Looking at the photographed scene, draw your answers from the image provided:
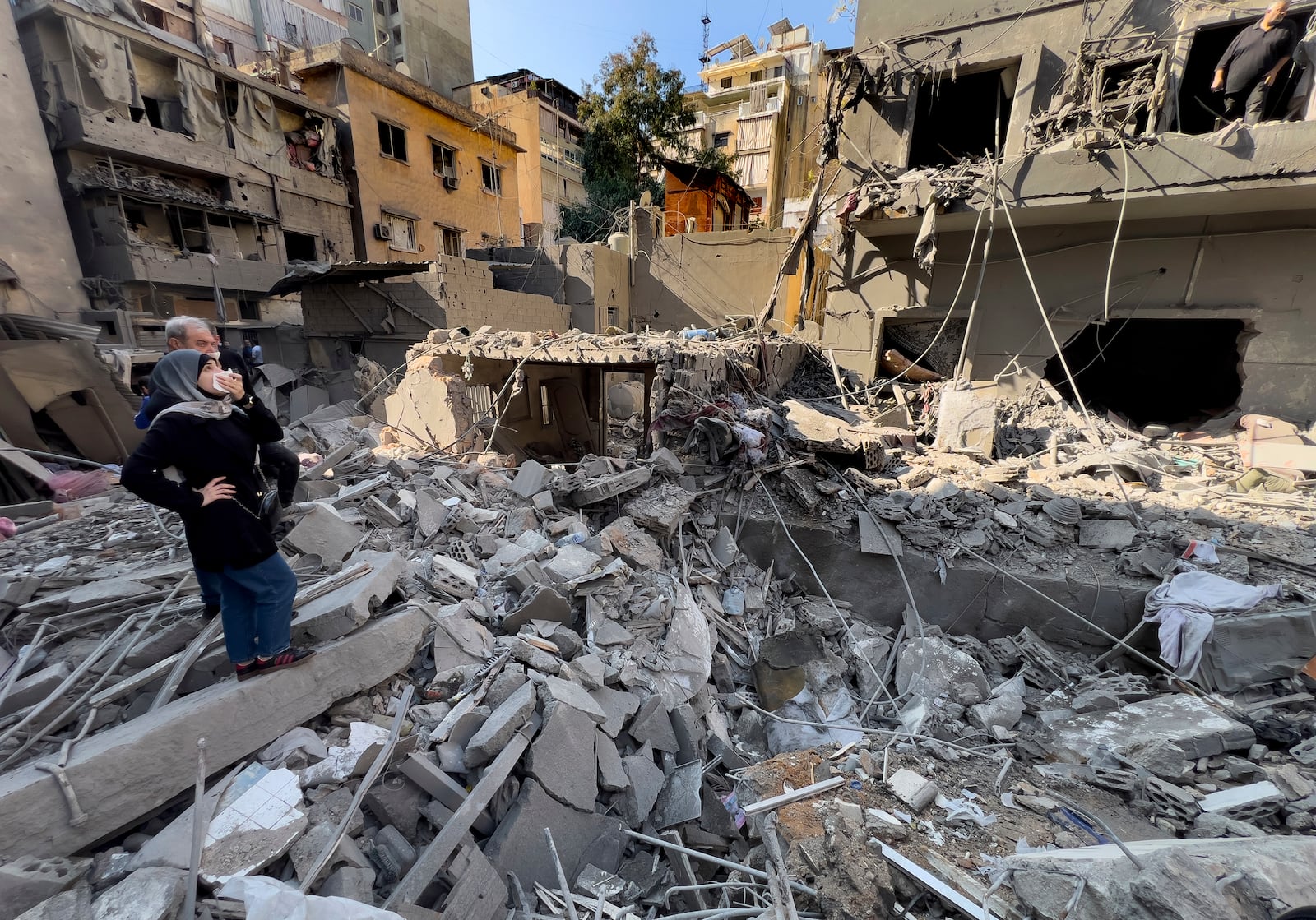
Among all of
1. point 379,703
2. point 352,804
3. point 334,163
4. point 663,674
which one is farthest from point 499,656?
point 334,163

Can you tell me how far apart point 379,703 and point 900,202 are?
388 inches

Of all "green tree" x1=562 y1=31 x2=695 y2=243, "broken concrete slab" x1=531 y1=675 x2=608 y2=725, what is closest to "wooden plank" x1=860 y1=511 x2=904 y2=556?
"broken concrete slab" x1=531 y1=675 x2=608 y2=725

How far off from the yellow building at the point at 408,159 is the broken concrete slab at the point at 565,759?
19505 mm

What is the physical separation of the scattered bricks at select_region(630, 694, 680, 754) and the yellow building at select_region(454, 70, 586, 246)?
2035 cm

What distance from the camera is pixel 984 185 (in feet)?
26.8

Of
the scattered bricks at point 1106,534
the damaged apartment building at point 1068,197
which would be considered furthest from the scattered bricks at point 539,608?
the damaged apartment building at point 1068,197

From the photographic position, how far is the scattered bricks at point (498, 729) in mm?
2725

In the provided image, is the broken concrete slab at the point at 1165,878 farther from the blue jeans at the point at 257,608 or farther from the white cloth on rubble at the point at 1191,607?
the blue jeans at the point at 257,608

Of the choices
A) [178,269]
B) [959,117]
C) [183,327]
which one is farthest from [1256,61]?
[178,269]

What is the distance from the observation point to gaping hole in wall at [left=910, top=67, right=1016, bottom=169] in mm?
9273

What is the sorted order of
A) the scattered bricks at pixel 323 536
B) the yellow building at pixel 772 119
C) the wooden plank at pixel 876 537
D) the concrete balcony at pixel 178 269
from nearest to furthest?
the scattered bricks at pixel 323 536
the wooden plank at pixel 876 537
the concrete balcony at pixel 178 269
the yellow building at pixel 772 119

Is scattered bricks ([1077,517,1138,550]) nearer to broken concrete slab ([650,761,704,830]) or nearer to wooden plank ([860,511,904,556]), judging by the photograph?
wooden plank ([860,511,904,556])

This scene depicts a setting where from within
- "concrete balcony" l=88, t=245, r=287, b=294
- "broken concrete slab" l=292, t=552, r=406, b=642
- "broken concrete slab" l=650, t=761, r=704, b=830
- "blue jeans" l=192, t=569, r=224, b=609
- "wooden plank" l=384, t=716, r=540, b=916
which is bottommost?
"broken concrete slab" l=650, t=761, r=704, b=830

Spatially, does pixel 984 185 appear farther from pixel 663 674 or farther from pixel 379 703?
pixel 379 703
